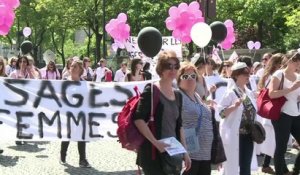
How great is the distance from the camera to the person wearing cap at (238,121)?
5902 mm

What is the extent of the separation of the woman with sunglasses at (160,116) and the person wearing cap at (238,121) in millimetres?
1543

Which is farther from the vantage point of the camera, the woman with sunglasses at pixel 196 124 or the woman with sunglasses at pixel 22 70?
the woman with sunglasses at pixel 22 70

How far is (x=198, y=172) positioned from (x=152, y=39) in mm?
1323

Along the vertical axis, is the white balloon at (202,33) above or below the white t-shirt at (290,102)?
above

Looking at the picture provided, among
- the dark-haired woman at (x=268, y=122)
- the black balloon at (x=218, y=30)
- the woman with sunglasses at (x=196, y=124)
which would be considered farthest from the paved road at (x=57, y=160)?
the woman with sunglasses at (x=196, y=124)

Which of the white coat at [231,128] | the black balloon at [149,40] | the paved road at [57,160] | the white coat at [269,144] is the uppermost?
the black balloon at [149,40]

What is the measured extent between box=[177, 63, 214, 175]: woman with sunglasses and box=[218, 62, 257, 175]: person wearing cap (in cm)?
90

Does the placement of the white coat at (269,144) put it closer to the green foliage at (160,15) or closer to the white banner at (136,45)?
the white banner at (136,45)

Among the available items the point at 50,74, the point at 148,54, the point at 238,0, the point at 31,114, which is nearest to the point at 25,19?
the point at 238,0

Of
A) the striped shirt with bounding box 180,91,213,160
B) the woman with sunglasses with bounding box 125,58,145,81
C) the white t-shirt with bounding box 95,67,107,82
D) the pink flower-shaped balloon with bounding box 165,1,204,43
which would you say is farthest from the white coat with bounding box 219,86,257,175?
the white t-shirt with bounding box 95,67,107,82

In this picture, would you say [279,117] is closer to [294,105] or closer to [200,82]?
[294,105]

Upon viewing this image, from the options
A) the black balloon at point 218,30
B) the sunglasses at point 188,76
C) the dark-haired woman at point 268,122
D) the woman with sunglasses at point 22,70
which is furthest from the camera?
the woman with sunglasses at point 22,70

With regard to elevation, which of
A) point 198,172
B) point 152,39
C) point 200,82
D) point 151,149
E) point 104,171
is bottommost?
point 104,171

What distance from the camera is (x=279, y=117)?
6.87m
